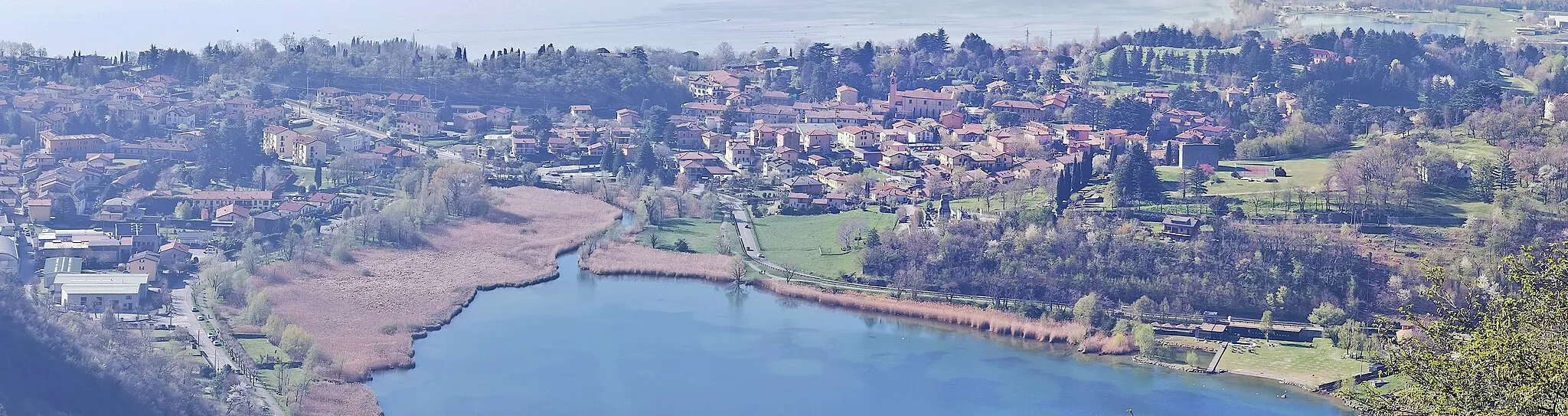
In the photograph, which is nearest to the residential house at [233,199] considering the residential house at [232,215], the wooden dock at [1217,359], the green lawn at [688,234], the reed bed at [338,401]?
the residential house at [232,215]

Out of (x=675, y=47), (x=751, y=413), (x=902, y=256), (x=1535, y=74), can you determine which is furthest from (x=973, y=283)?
(x=675, y=47)

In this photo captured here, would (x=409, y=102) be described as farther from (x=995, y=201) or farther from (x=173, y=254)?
(x=995, y=201)

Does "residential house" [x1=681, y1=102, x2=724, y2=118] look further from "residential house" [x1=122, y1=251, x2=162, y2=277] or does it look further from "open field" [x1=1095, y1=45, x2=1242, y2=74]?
"residential house" [x1=122, y1=251, x2=162, y2=277]

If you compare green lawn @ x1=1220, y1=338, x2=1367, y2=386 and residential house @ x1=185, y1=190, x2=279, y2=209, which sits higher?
residential house @ x1=185, y1=190, x2=279, y2=209

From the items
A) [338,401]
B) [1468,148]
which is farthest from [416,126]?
[1468,148]

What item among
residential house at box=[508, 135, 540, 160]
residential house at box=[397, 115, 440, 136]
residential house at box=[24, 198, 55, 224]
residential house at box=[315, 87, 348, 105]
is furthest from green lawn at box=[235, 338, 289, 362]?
residential house at box=[315, 87, 348, 105]

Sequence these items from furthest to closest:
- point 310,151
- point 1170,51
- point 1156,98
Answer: point 1170,51 → point 1156,98 → point 310,151
